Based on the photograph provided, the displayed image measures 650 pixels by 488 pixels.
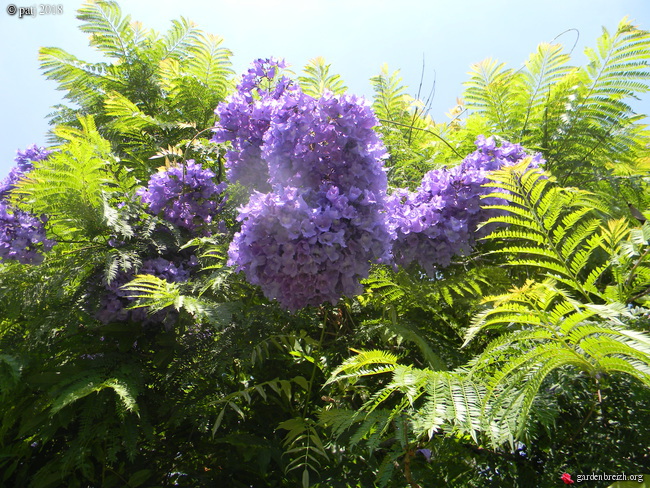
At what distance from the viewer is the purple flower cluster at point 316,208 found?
155 centimetres

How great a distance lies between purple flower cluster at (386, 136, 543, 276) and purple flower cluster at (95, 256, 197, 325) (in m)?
1.01

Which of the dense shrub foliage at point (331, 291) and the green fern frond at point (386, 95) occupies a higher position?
the green fern frond at point (386, 95)

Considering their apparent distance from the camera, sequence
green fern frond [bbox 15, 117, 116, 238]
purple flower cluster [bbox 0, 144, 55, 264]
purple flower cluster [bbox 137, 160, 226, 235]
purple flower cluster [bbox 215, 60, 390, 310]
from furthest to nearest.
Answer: purple flower cluster [bbox 0, 144, 55, 264] < purple flower cluster [bbox 137, 160, 226, 235] < green fern frond [bbox 15, 117, 116, 238] < purple flower cluster [bbox 215, 60, 390, 310]

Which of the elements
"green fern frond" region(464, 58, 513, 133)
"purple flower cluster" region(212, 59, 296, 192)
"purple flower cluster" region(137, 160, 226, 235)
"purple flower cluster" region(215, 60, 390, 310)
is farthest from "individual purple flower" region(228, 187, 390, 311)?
"green fern frond" region(464, 58, 513, 133)

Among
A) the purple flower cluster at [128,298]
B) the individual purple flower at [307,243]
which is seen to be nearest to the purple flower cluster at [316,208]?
the individual purple flower at [307,243]

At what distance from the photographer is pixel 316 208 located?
1.59m

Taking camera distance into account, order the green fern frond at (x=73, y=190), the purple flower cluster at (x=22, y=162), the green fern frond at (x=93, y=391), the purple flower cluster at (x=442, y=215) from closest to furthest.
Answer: the green fern frond at (x=93, y=391), the purple flower cluster at (x=442, y=215), the green fern frond at (x=73, y=190), the purple flower cluster at (x=22, y=162)

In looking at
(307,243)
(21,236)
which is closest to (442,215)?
(307,243)

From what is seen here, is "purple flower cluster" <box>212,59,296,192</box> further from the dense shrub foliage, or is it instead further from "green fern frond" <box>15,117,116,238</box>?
"green fern frond" <box>15,117,116,238</box>

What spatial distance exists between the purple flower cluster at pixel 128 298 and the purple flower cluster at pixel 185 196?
10.4 inches

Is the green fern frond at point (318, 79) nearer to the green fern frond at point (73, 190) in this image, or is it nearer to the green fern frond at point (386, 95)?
the green fern frond at point (386, 95)

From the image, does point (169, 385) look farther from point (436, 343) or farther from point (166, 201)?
point (436, 343)

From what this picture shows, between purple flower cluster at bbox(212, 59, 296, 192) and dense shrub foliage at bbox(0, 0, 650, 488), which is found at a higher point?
purple flower cluster at bbox(212, 59, 296, 192)

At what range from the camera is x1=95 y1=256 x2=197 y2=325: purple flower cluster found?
2055 millimetres
